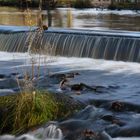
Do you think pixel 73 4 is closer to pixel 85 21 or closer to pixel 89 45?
pixel 85 21

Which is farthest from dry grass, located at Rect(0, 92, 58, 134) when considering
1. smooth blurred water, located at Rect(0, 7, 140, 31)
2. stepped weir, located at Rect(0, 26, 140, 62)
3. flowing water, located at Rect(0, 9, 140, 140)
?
smooth blurred water, located at Rect(0, 7, 140, 31)

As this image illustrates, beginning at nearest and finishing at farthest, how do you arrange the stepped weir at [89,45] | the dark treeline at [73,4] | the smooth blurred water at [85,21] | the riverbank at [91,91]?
the riverbank at [91,91], the stepped weir at [89,45], the smooth blurred water at [85,21], the dark treeline at [73,4]

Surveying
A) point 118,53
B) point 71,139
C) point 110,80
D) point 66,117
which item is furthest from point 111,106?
point 118,53

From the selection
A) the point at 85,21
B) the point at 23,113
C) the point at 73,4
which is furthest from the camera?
the point at 73,4

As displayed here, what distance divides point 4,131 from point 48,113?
734 millimetres

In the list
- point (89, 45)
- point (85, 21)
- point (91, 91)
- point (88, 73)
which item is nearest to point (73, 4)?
point (85, 21)

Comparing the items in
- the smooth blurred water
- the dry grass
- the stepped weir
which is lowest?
the smooth blurred water

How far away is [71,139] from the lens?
7414 mm

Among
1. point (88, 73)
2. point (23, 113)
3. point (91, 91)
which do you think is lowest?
point (88, 73)

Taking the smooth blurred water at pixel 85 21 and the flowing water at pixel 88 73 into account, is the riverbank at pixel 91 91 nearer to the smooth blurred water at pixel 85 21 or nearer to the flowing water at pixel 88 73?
the flowing water at pixel 88 73

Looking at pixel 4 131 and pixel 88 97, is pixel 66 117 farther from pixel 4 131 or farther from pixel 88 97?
pixel 88 97

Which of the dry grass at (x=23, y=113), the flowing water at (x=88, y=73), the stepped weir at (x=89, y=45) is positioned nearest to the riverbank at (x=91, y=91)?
the flowing water at (x=88, y=73)

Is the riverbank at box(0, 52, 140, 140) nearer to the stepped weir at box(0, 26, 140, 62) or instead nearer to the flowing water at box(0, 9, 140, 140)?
the flowing water at box(0, 9, 140, 140)

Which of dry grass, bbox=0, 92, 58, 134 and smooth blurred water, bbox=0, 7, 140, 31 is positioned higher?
dry grass, bbox=0, 92, 58, 134
